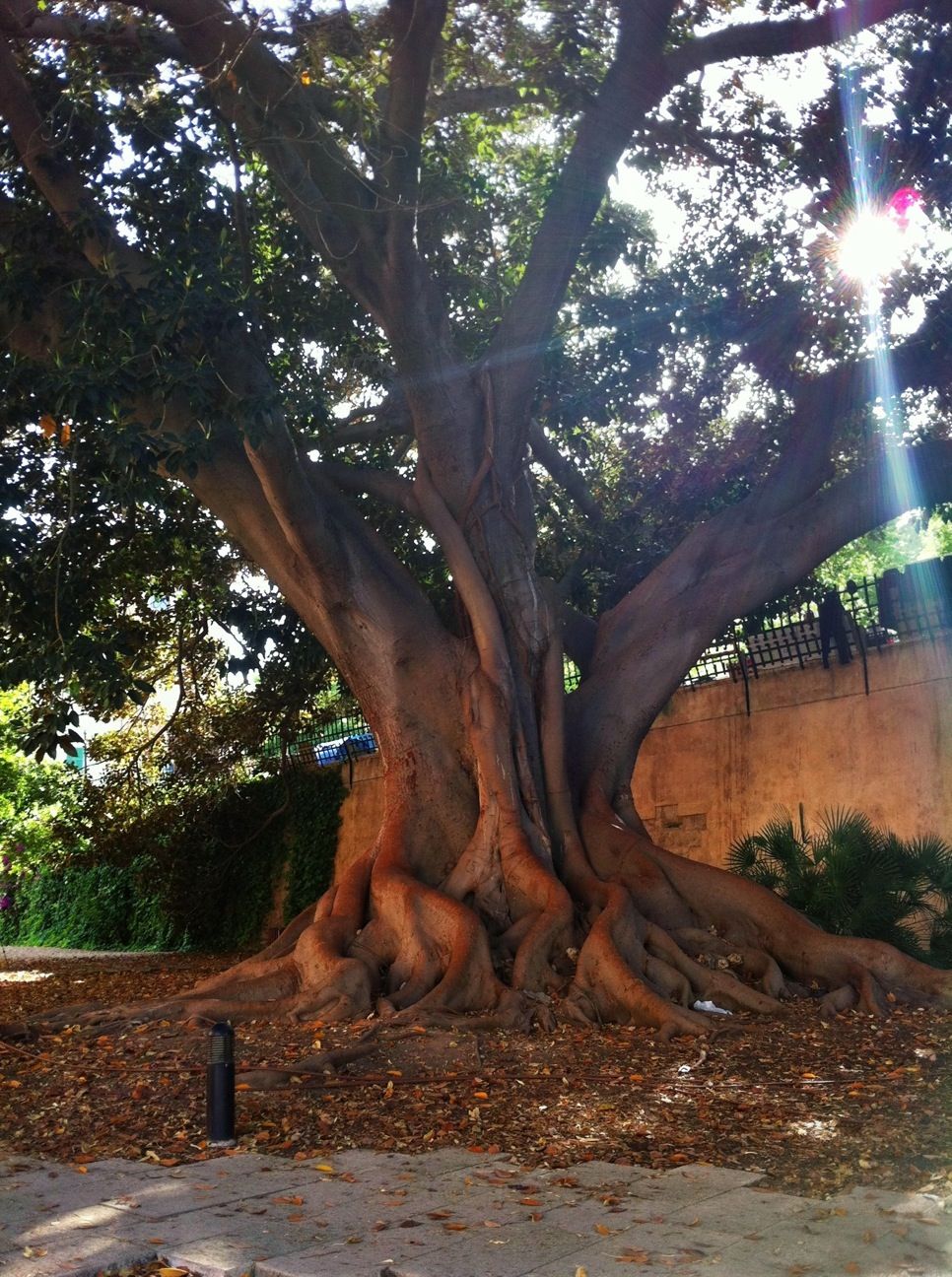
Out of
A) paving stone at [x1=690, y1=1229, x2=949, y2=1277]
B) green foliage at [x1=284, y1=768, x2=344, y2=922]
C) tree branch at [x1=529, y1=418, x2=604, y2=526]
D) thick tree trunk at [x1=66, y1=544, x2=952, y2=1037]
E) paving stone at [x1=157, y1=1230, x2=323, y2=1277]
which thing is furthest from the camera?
green foliage at [x1=284, y1=768, x2=344, y2=922]

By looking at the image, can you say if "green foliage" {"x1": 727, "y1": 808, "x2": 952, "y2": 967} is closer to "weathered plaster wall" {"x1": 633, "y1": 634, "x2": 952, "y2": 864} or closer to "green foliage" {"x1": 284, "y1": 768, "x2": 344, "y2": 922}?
"weathered plaster wall" {"x1": 633, "y1": 634, "x2": 952, "y2": 864}

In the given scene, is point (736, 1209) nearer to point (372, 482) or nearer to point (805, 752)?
point (372, 482)

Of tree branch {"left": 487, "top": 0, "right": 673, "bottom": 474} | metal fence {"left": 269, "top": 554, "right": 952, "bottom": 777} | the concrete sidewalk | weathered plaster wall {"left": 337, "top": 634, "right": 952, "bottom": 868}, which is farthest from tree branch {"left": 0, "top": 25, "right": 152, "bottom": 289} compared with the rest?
weathered plaster wall {"left": 337, "top": 634, "right": 952, "bottom": 868}

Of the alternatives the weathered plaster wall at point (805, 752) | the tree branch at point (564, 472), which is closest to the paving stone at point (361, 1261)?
the weathered plaster wall at point (805, 752)

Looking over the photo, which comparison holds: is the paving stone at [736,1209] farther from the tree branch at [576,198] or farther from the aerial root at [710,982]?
the tree branch at [576,198]

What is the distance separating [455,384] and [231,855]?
10.9m

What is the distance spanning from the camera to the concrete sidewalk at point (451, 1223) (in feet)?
13.3

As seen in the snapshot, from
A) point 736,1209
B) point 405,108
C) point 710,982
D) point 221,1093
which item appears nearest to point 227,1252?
point 221,1093

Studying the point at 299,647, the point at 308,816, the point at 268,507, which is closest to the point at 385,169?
the point at 268,507

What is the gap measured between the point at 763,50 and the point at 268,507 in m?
5.34

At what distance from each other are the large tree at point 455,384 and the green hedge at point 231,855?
257 inches

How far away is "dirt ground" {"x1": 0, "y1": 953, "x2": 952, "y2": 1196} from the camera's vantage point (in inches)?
219

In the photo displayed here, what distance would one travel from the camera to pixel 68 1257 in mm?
4285

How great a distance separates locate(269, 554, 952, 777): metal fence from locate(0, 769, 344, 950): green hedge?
A: 17.6 ft
